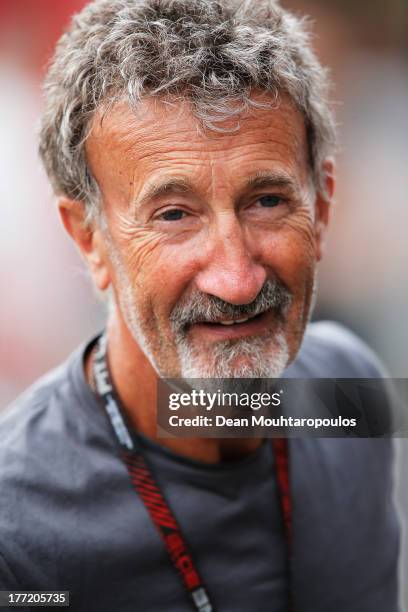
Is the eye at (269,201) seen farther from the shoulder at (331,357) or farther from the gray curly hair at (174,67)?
the shoulder at (331,357)

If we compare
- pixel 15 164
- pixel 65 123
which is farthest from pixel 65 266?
pixel 65 123

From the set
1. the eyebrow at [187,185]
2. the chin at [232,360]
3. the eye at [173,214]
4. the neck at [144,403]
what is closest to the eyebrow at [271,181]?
the eyebrow at [187,185]

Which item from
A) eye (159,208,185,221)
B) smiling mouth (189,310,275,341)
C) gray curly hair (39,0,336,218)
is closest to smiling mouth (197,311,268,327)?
smiling mouth (189,310,275,341)

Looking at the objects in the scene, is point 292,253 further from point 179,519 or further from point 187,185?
point 179,519

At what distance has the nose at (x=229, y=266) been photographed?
906 mm

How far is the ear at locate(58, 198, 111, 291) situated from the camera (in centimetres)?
111

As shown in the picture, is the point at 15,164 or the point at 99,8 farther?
the point at 15,164

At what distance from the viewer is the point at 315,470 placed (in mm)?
1188

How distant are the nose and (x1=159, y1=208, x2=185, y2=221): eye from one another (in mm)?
61

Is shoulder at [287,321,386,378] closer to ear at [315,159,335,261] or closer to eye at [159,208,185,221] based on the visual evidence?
ear at [315,159,335,261]

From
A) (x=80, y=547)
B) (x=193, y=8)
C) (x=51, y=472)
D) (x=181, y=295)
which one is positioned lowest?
(x=80, y=547)

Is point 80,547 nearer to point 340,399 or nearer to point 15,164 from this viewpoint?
point 340,399

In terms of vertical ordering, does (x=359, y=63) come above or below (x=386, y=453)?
above

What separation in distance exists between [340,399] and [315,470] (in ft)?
0.66
